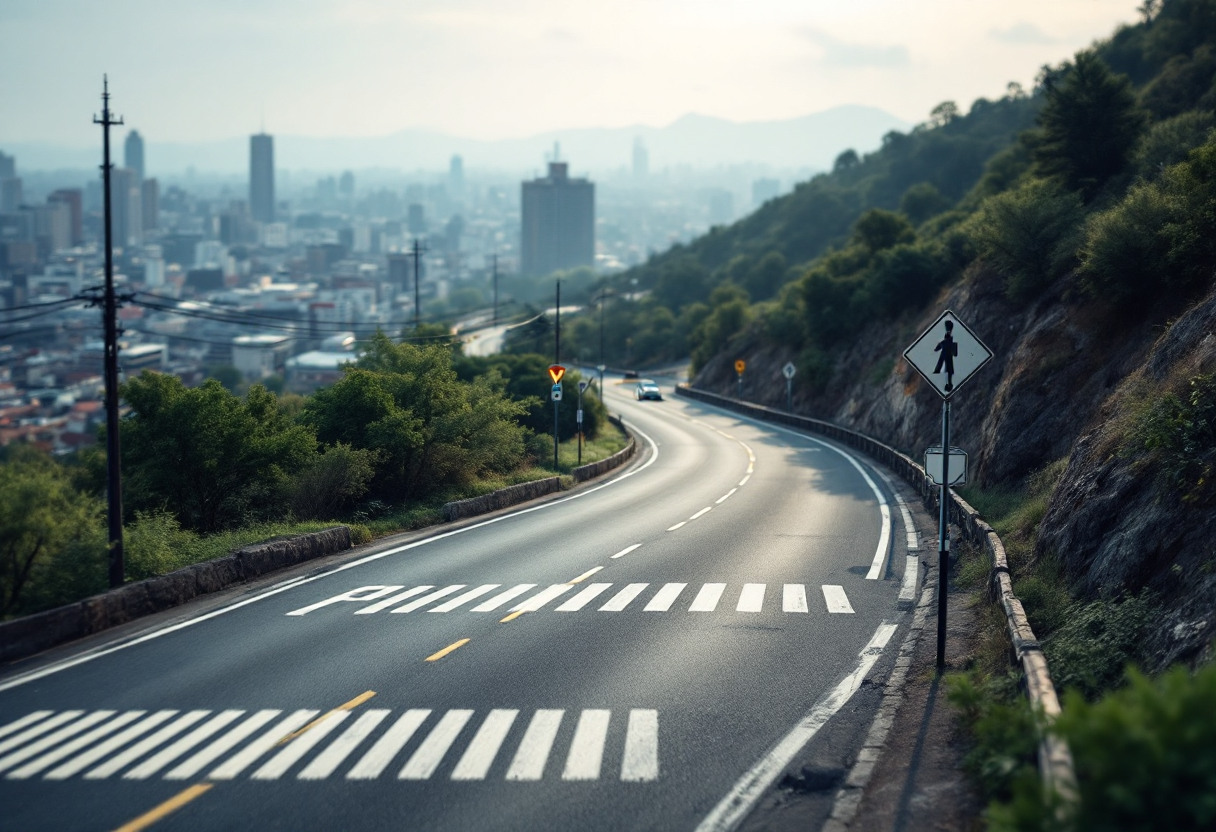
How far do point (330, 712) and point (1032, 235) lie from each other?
3134cm

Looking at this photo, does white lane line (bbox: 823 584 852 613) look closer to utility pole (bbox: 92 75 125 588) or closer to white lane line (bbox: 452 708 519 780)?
white lane line (bbox: 452 708 519 780)

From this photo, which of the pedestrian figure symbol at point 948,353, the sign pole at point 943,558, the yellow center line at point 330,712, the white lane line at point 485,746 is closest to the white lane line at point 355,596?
the yellow center line at point 330,712

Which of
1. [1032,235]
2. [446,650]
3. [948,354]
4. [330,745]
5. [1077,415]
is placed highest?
[1032,235]

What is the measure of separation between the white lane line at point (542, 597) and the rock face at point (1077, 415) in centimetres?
752

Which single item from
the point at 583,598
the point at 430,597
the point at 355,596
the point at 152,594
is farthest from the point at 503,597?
the point at 152,594

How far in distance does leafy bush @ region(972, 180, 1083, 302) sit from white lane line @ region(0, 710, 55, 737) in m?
30.9

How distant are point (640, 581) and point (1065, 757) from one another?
479 inches

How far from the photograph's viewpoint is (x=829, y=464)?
4162cm

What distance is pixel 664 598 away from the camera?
17219 mm

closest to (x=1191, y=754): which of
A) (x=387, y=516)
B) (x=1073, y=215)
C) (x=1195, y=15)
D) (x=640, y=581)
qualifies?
(x=640, y=581)

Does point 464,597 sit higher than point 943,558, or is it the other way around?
point 943,558

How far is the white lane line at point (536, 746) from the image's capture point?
9.27 m

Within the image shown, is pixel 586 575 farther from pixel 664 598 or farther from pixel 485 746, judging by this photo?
pixel 485 746

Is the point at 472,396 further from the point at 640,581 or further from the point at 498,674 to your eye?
the point at 498,674
